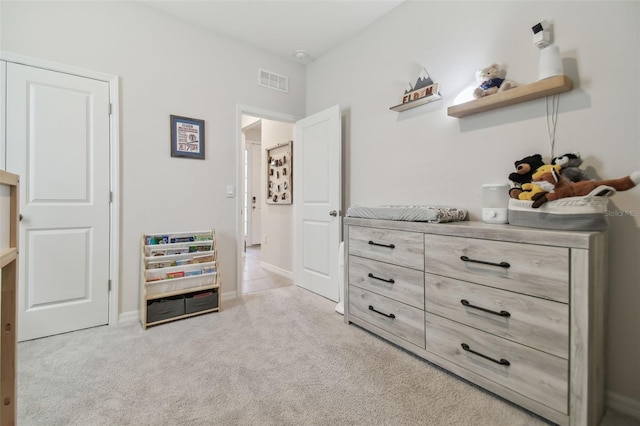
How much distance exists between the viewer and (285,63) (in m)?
3.38

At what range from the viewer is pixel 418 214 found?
72.4 inches

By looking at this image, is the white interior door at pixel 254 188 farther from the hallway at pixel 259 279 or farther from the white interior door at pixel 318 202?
the white interior door at pixel 318 202

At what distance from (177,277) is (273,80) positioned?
2320 millimetres

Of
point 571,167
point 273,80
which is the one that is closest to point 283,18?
point 273,80

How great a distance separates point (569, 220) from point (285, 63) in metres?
3.14

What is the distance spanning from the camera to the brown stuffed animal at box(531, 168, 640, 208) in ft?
4.11

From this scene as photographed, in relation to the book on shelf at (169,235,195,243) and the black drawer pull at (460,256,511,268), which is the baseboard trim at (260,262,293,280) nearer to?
the book on shelf at (169,235,195,243)

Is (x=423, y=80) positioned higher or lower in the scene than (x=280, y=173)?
higher

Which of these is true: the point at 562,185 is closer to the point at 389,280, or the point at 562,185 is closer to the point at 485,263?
the point at 485,263

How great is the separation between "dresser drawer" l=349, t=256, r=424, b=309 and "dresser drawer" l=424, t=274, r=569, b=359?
7 centimetres

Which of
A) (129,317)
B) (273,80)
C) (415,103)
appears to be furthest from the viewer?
(273,80)

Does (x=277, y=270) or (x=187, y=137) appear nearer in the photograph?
(x=187, y=137)

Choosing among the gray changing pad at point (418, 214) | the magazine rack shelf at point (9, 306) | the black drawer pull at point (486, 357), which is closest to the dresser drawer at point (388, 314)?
the black drawer pull at point (486, 357)

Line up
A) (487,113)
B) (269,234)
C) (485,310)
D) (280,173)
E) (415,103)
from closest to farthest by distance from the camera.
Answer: (485,310) → (487,113) → (415,103) → (280,173) → (269,234)
